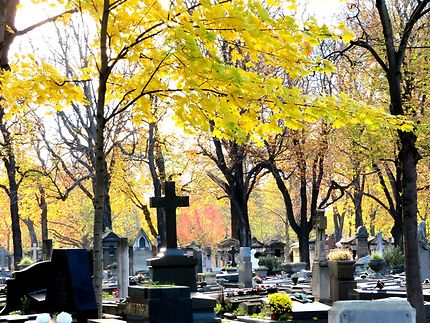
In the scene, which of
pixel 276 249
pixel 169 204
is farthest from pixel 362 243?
pixel 169 204

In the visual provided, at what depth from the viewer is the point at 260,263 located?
32.2m

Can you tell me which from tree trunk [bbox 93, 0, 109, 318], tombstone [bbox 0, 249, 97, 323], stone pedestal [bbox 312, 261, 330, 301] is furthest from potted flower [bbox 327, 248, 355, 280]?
tree trunk [bbox 93, 0, 109, 318]

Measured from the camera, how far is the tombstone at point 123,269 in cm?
2028

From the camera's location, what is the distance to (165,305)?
39.4ft

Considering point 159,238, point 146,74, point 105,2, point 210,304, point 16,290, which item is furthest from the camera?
point 159,238

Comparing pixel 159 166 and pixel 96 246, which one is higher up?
pixel 159 166

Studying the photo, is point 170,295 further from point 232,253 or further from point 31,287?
point 232,253

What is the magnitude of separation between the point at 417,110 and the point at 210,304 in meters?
16.8

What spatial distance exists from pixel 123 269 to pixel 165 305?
8820 mm

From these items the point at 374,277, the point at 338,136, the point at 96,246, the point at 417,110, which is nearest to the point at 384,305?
the point at 96,246

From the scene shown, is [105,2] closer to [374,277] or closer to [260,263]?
[374,277]

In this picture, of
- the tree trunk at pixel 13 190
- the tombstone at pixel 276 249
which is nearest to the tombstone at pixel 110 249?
the tree trunk at pixel 13 190

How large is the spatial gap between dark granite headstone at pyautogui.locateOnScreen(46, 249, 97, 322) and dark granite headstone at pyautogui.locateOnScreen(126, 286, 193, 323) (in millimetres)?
902

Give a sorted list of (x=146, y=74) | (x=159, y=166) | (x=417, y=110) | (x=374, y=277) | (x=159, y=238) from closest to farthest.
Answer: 1. (x=146, y=74)
2. (x=374, y=277)
3. (x=417, y=110)
4. (x=159, y=238)
5. (x=159, y=166)
